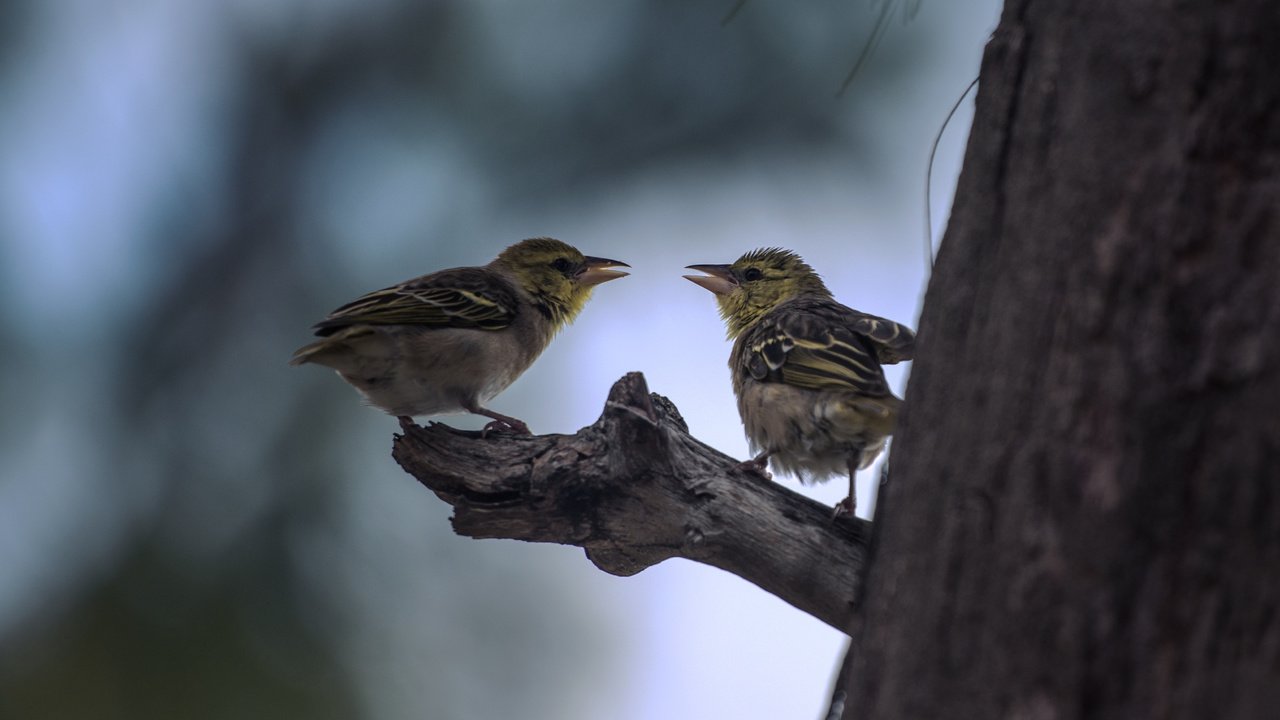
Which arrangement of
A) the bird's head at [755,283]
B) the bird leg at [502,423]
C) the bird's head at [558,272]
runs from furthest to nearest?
1. the bird's head at [755,283]
2. the bird's head at [558,272]
3. the bird leg at [502,423]

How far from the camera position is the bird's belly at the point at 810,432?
3643 mm

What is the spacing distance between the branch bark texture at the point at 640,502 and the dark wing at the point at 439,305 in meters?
0.72

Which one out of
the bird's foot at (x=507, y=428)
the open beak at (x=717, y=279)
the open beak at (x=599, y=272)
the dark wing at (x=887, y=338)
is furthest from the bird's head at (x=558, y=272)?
the dark wing at (x=887, y=338)

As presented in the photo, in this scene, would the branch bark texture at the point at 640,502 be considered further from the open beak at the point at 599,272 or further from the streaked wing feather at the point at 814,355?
the open beak at the point at 599,272

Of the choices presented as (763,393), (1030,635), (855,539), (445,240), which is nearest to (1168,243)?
(1030,635)

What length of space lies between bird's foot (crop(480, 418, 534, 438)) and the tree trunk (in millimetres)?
1343

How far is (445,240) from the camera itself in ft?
19.0

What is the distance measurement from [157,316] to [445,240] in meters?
1.47

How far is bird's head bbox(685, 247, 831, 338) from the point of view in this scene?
4.96 meters

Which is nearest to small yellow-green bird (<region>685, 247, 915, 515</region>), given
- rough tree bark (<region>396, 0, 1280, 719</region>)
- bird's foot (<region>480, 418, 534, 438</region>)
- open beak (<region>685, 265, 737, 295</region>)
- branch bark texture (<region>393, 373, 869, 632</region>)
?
branch bark texture (<region>393, 373, 869, 632</region>)

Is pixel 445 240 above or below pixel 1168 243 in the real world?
above

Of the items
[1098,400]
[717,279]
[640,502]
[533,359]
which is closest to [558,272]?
[533,359]

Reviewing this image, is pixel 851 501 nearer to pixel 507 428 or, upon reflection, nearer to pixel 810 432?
pixel 810 432

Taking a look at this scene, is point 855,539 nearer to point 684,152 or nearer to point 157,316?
point 684,152
